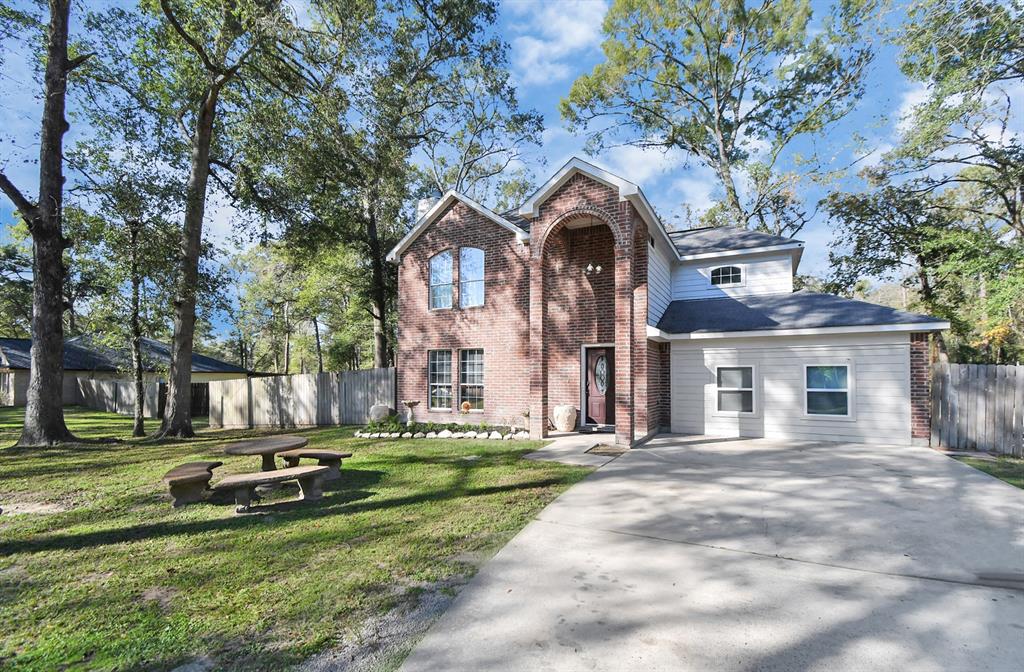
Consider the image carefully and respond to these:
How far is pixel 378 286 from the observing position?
20.4 meters

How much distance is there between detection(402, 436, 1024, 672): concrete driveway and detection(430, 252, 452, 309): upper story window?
843cm

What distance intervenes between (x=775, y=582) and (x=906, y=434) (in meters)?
8.37

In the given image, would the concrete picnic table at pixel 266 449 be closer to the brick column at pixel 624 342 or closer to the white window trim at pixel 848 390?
the brick column at pixel 624 342

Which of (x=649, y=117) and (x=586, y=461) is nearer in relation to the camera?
(x=586, y=461)

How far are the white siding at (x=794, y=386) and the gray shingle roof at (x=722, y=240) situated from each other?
11.9 feet

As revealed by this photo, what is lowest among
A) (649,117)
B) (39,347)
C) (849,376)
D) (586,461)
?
(586,461)

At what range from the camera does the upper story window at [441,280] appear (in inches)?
525

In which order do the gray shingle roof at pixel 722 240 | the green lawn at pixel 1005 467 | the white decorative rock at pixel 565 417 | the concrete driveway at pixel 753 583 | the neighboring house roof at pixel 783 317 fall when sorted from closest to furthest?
the concrete driveway at pixel 753 583 → the green lawn at pixel 1005 467 → the neighboring house roof at pixel 783 317 → the white decorative rock at pixel 565 417 → the gray shingle roof at pixel 722 240

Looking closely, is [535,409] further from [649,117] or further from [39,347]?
[649,117]

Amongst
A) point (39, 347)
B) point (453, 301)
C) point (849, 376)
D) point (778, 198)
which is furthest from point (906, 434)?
point (39, 347)

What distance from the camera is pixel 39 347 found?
32.8 feet

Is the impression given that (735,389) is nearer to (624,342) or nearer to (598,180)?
(624,342)

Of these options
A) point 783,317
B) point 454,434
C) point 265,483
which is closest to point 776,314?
point 783,317

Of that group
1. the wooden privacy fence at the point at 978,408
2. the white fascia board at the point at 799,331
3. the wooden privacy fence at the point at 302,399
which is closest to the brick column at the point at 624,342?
the white fascia board at the point at 799,331
